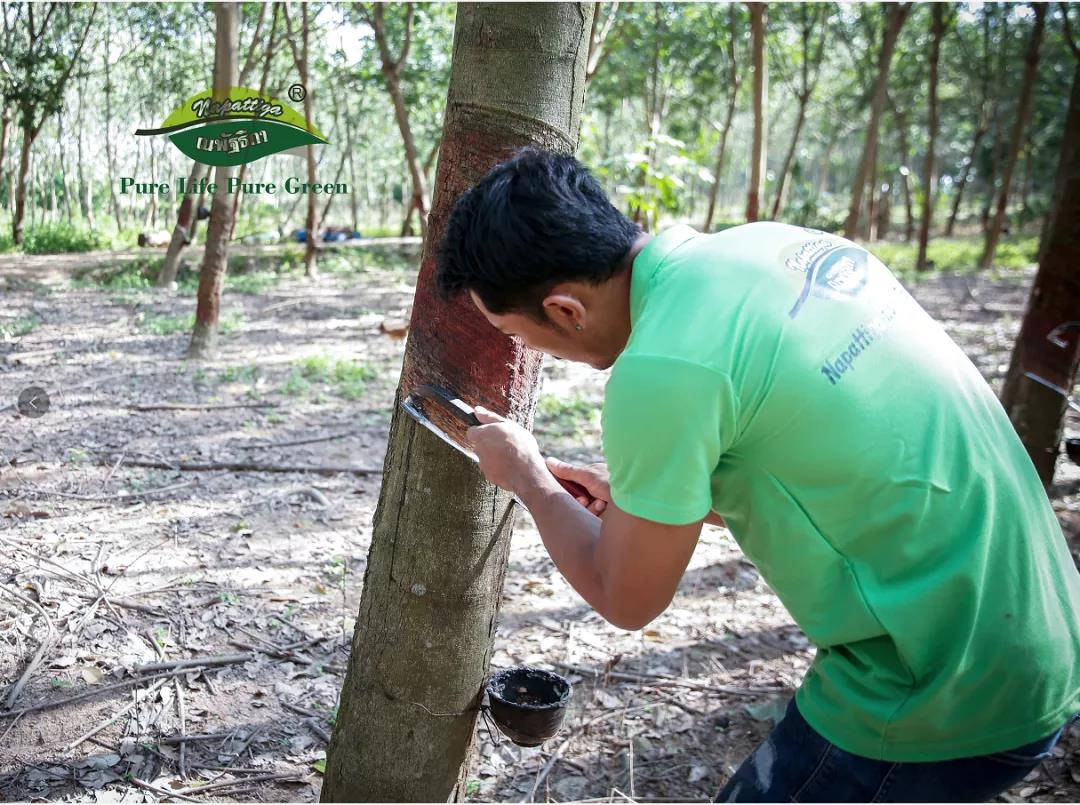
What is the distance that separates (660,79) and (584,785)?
20.7 m

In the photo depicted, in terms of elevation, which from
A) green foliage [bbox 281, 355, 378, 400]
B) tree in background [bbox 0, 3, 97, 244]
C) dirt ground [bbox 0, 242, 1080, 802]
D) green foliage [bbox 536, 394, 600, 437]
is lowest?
dirt ground [bbox 0, 242, 1080, 802]

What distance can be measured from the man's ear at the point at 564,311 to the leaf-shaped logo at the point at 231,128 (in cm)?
346

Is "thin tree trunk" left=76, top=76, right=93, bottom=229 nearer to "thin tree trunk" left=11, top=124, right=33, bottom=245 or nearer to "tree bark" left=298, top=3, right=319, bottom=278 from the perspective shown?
"thin tree trunk" left=11, top=124, right=33, bottom=245

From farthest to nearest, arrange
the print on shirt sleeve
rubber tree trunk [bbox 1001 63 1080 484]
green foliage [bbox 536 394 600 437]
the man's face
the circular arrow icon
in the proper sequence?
1. green foliage [bbox 536 394 600 437]
2. the circular arrow icon
3. rubber tree trunk [bbox 1001 63 1080 484]
4. the man's face
5. the print on shirt sleeve

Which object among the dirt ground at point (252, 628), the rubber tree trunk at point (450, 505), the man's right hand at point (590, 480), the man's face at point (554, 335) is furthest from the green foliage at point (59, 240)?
the man's face at point (554, 335)

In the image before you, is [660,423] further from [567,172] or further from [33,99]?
[33,99]

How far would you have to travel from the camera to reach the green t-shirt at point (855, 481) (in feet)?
3.98

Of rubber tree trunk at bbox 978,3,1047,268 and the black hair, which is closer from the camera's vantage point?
the black hair

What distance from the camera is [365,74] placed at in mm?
15367

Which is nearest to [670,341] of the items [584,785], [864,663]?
[864,663]

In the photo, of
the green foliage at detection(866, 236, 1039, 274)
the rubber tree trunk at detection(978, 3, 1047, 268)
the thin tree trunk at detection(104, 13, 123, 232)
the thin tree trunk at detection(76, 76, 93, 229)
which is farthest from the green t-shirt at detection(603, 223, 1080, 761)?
the thin tree trunk at detection(104, 13, 123, 232)

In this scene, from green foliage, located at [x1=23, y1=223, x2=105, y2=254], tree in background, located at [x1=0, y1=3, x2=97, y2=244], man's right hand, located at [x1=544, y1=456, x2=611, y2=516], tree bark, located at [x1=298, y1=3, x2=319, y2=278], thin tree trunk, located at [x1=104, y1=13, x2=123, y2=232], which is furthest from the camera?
thin tree trunk, located at [x1=104, y1=13, x2=123, y2=232]

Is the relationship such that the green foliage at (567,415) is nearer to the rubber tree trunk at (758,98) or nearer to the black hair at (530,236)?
the rubber tree trunk at (758,98)

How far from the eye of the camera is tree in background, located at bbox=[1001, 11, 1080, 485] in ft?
14.1
